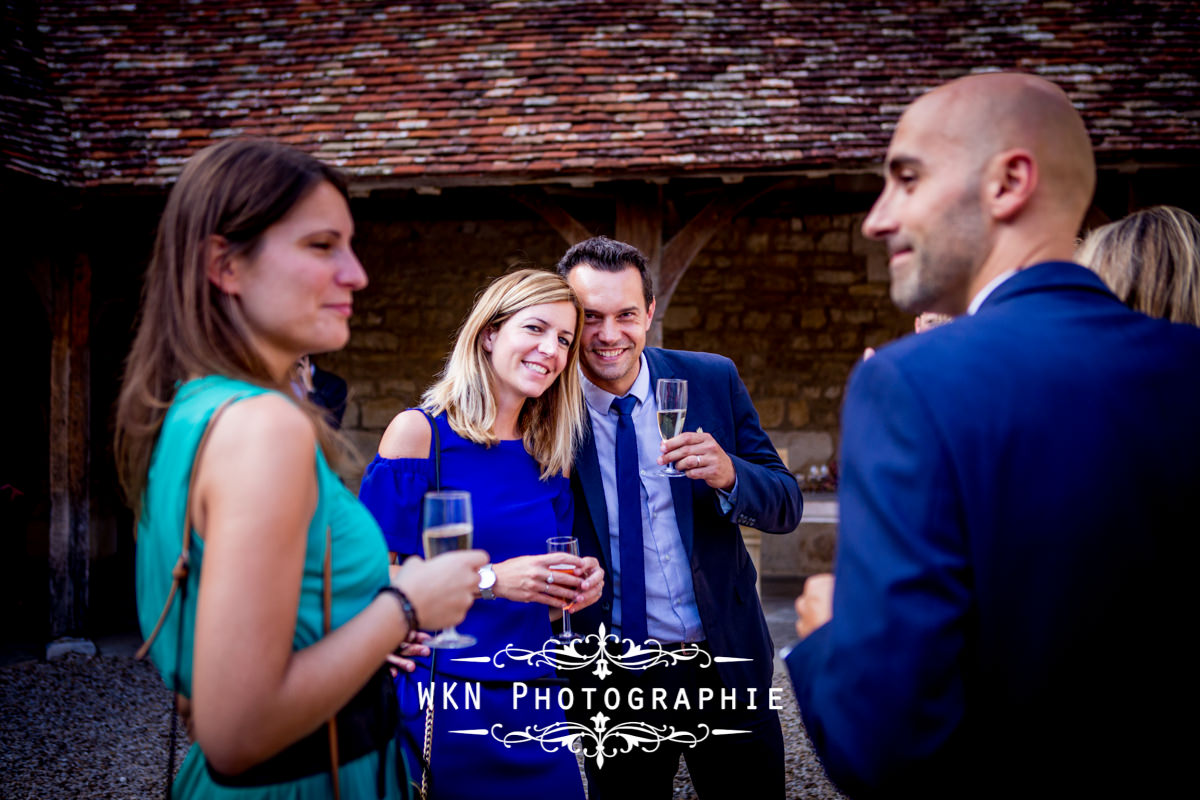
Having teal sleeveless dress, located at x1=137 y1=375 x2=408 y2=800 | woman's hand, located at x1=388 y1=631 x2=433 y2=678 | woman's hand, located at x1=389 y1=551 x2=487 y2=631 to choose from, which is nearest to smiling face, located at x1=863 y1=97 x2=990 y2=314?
woman's hand, located at x1=389 y1=551 x2=487 y2=631

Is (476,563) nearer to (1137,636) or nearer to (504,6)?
(1137,636)

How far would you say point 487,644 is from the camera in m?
2.15

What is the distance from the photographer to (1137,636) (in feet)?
3.53

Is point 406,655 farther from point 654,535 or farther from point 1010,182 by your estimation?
point 1010,182

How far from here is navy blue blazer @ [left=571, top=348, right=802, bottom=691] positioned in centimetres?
239

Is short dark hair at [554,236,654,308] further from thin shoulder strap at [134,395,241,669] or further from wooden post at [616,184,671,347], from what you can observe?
wooden post at [616,184,671,347]

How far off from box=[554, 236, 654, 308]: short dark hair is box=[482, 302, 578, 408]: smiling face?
30 cm

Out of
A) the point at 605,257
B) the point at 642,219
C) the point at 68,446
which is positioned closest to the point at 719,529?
the point at 605,257

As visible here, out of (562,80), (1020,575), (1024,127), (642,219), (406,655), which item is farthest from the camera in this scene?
(562,80)

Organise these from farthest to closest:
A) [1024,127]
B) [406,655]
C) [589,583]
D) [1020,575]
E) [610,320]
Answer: [610,320]
[589,583]
[406,655]
[1024,127]
[1020,575]

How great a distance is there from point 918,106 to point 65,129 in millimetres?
7745

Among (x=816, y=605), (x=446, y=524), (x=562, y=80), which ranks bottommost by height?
(x=816, y=605)

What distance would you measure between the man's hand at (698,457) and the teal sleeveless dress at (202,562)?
1081 mm

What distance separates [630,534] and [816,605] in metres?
1.14
